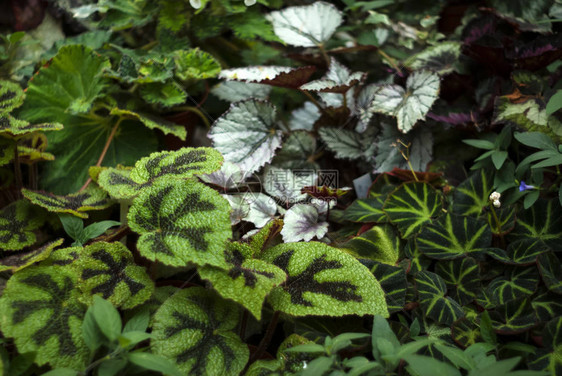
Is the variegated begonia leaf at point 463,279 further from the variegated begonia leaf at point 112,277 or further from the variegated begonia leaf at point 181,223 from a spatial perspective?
the variegated begonia leaf at point 112,277

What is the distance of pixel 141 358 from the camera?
2.25ft

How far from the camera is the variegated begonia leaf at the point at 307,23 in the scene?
1491mm

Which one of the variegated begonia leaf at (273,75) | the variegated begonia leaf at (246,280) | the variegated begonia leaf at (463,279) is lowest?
the variegated begonia leaf at (463,279)

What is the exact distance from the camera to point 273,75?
1.34m

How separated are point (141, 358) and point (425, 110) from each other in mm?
992

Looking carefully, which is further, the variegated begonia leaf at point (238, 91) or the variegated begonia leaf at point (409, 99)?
the variegated begonia leaf at point (238, 91)

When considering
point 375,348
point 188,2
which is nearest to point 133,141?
point 188,2

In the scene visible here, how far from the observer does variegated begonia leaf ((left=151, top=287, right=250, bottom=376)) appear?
2.58ft

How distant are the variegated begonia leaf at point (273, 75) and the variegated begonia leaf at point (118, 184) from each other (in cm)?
44

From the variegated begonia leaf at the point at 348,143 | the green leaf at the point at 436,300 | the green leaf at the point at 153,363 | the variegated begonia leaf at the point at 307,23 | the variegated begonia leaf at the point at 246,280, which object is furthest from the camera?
the variegated begonia leaf at the point at 307,23

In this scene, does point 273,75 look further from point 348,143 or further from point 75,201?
point 75,201

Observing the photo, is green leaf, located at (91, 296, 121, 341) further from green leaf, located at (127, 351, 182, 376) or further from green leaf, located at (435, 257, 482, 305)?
green leaf, located at (435, 257, 482, 305)

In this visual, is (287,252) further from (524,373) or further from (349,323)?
(524,373)

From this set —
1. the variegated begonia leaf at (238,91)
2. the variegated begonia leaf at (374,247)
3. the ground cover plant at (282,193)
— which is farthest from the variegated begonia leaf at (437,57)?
the variegated begonia leaf at (374,247)
